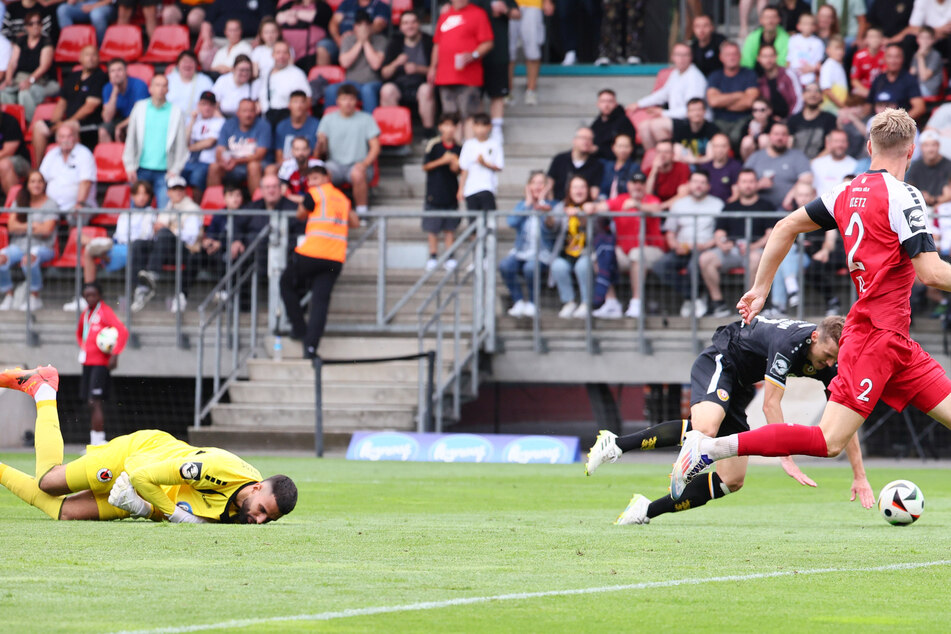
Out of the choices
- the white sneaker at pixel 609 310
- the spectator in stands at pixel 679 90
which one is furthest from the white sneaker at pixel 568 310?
the spectator in stands at pixel 679 90

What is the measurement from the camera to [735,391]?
9523mm

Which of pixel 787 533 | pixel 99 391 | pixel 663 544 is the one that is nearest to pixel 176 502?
pixel 663 544

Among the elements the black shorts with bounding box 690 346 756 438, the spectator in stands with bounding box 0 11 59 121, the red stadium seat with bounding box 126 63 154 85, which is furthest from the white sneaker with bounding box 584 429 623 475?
the spectator in stands with bounding box 0 11 59 121

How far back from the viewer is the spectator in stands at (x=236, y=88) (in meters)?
21.1

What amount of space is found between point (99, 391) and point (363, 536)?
10847 millimetres

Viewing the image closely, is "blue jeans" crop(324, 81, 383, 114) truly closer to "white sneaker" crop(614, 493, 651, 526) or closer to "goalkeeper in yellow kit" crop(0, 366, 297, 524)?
"goalkeeper in yellow kit" crop(0, 366, 297, 524)

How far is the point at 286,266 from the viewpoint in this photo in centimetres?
1914

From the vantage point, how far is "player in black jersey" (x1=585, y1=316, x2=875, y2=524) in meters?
8.74

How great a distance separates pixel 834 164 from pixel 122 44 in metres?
11.5

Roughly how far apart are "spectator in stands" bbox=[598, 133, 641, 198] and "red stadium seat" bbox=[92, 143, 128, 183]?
6997 mm

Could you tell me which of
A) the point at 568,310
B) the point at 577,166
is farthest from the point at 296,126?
the point at 568,310

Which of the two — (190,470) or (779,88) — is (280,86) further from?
(190,470)

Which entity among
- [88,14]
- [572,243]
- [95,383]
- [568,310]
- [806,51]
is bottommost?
[95,383]

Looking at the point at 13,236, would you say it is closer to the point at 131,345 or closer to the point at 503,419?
the point at 131,345
